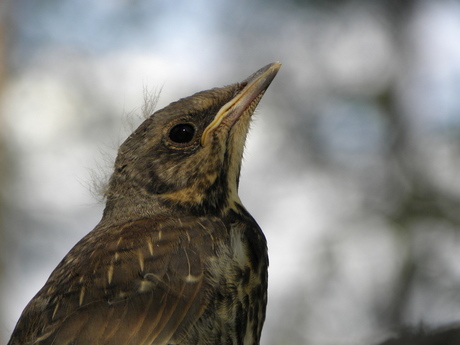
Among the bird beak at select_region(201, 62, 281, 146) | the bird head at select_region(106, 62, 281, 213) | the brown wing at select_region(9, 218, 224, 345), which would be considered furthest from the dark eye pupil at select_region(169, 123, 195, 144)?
the brown wing at select_region(9, 218, 224, 345)

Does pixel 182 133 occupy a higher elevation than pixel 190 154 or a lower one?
higher

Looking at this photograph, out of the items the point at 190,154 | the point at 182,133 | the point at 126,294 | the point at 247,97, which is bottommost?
the point at 126,294

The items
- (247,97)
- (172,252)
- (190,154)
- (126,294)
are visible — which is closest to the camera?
(126,294)

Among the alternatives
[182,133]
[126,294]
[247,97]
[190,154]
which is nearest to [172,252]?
[126,294]

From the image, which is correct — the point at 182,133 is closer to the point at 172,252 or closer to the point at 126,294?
the point at 172,252

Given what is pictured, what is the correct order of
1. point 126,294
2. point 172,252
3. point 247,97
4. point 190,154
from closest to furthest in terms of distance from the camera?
point 126,294 → point 172,252 → point 190,154 → point 247,97

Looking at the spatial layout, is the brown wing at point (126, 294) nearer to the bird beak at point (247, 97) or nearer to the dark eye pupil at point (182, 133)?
the dark eye pupil at point (182, 133)

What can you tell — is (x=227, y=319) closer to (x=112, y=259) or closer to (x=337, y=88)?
(x=112, y=259)

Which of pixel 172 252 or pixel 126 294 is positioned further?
pixel 172 252

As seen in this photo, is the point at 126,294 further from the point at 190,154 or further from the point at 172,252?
the point at 190,154

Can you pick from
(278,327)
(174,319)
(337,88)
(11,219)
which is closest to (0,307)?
(11,219)
